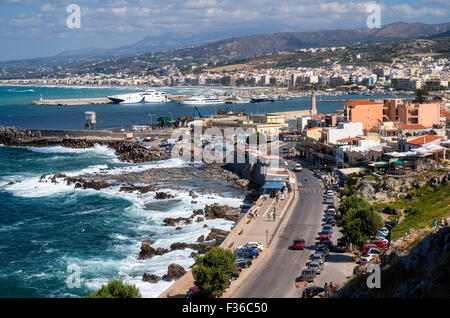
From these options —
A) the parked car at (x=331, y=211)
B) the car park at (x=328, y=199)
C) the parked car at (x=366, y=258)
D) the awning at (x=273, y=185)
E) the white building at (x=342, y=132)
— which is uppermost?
the white building at (x=342, y=132)

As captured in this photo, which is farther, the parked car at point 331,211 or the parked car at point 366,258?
the parked car at point 331,211

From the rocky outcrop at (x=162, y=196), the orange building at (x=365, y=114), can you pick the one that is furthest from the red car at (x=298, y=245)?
the orange building at (x=365, y=114)

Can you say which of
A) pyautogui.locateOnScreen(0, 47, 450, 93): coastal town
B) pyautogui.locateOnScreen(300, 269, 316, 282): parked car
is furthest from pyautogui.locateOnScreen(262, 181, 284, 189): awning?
pyautogui.locateOnScreen(0, 47, 450, 93): coastal town

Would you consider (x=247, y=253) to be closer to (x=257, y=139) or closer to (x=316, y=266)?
(x=316, y=266)

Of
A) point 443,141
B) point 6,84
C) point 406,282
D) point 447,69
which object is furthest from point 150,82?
point 406,282

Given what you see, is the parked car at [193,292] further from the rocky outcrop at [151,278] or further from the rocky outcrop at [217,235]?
the rocky outcrop at [217,235]

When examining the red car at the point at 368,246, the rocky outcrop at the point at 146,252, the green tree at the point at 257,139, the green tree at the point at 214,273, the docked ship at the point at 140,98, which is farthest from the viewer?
the docked ship at the point at 140,98

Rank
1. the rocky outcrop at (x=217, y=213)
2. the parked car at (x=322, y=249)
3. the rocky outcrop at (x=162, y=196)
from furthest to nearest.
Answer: the rocky outcrop at (x=162, y=196)
the rocky outcrop at (x=217, y=213)
the parked car at (x=322, y=249)

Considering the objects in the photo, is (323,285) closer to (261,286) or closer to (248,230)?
(261,286)
